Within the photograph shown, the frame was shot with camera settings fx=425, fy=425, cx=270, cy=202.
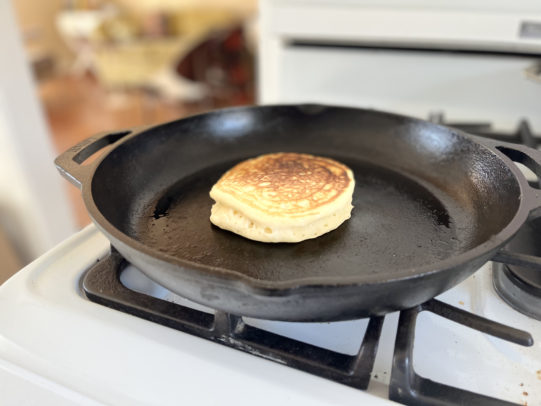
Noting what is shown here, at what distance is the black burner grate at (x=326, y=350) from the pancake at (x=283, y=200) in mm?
146

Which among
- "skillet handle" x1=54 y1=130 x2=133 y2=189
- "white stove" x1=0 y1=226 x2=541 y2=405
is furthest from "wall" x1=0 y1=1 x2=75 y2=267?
"white stove" x1=0 y1=226 x2=541 y2=405

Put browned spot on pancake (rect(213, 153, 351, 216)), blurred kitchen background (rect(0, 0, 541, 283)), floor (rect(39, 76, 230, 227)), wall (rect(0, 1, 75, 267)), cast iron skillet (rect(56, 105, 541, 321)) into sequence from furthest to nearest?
floor (rect(39, 76, 230, 227)), wall (rect(0, 1, 75, 267)), blurred kitchen background (rect(0, 0, 541, 283)), browned spot on pancake (rect(213, 153, 351, 216)), cast iron skillet (rect(56, 105, 541, 321))

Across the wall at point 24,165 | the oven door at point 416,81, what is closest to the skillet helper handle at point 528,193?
the oven door at point 416,81

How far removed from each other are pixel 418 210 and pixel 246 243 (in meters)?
0.29

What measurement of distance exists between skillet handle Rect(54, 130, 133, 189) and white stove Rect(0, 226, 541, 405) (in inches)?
5.8

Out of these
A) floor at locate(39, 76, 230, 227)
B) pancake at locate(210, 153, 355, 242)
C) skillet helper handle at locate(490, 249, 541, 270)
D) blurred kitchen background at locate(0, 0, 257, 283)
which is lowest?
floor at locate(39, 76, 230, 227)

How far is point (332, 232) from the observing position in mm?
635

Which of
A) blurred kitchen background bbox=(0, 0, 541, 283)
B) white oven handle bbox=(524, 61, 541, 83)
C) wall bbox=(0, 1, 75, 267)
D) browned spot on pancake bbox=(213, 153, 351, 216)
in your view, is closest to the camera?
browned spot on pancake bbox=(213, 153, 351, 216)

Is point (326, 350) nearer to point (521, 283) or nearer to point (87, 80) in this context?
point (521, 283)

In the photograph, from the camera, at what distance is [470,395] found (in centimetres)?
43

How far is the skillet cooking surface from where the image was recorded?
0.57 m

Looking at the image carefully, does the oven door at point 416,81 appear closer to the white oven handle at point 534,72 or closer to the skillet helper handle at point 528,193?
the white oven handle at point 534,72

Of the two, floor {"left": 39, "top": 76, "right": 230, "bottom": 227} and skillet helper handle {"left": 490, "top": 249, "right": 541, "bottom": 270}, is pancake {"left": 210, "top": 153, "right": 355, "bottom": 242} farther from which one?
floor {"left": 39, "top": 76, "right": 230, "bottom": 227}

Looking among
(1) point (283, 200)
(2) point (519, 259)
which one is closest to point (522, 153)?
(2) point (519, 259)
